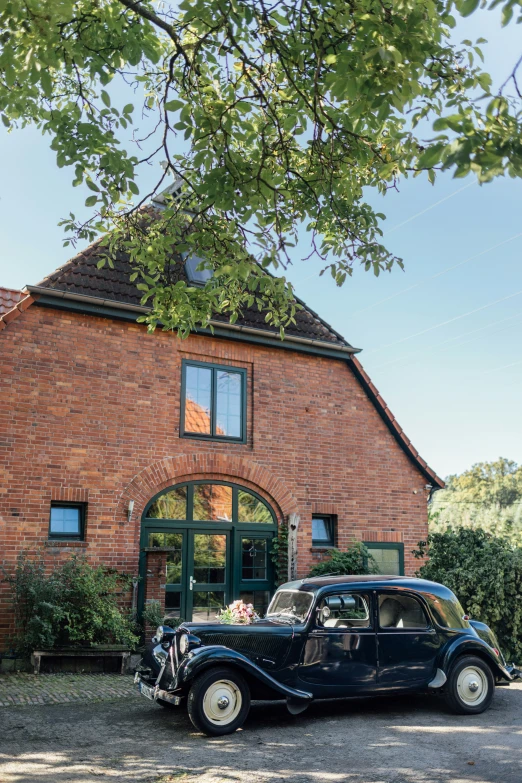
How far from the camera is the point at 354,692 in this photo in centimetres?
792

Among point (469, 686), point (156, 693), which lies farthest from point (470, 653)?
point (156, 693)

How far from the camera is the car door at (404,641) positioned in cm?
809

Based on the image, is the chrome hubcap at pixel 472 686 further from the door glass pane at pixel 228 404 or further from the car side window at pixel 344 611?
the door glass pane at pixel 228 404

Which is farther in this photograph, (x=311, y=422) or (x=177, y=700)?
(x=311, y=422)

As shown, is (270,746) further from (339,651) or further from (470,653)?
(470,653)

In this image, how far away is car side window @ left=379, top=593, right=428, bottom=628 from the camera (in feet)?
27.3

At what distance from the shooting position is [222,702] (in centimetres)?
727

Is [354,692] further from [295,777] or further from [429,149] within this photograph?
[429,149]

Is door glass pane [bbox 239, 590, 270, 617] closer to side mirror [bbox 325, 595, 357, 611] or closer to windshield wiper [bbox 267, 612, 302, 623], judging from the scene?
windshield wiper [bbox 267, 612, 302, 623]

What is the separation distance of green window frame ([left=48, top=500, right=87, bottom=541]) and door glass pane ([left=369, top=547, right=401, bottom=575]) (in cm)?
627

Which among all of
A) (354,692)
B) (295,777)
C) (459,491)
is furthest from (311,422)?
(459,491)

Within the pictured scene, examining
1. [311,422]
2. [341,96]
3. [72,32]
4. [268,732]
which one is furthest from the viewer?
[311,422]

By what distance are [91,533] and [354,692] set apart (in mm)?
5867

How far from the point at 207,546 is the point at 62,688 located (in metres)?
4.37
